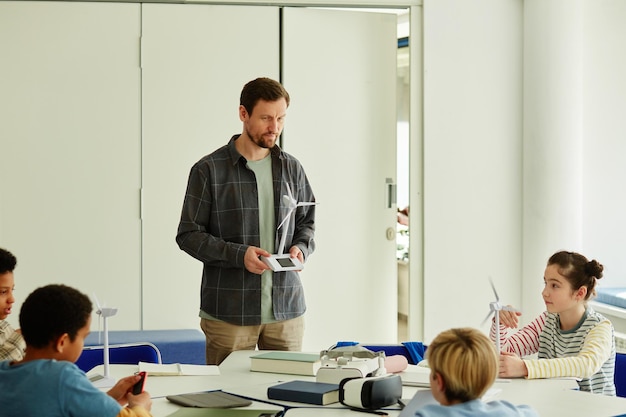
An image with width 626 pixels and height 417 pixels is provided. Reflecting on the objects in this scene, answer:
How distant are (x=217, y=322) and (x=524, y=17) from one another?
125 inches

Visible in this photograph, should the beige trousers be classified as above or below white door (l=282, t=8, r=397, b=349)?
below

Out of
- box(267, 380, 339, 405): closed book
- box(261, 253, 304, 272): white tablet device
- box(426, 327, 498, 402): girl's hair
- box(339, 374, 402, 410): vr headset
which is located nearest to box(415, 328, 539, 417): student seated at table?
box(426, 327, 498, 402): girl's hair

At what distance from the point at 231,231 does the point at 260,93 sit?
59cm

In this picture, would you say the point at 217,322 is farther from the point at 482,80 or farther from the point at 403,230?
the point at 403,230

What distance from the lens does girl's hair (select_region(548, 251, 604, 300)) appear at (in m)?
3.43

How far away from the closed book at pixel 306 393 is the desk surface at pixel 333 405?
0.03 metres

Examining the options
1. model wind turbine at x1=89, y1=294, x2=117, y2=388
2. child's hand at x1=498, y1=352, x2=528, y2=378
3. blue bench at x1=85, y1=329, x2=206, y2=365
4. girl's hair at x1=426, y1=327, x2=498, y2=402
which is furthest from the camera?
blue bench at x1=85, y1=329, x2=206, y2=365

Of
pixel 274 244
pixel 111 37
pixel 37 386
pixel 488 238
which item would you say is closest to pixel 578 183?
pixel 488 238

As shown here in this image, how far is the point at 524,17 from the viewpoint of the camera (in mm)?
5801

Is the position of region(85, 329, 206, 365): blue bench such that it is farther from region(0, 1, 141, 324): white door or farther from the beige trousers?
the beige trousers

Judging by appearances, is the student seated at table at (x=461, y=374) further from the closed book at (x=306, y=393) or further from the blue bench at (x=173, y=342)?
the blue bench at (x=173, y=342)

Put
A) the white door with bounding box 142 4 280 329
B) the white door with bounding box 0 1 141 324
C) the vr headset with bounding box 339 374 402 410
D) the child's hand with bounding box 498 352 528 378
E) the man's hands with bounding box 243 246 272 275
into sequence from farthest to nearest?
the white door with bounding box 142 4 280 329 < the white door with bounding box 0 1 141 324 < the man's hands with bounding box 243 246 272 275 < the child's hand with bounding box 498 352 528 378 < the vr headset with bounding box 339 374 402 410

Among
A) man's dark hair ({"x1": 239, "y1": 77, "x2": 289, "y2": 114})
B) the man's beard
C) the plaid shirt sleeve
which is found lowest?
the plaid shirt sleeve

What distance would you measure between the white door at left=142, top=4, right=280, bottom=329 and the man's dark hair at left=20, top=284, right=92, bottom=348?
3198 mm
